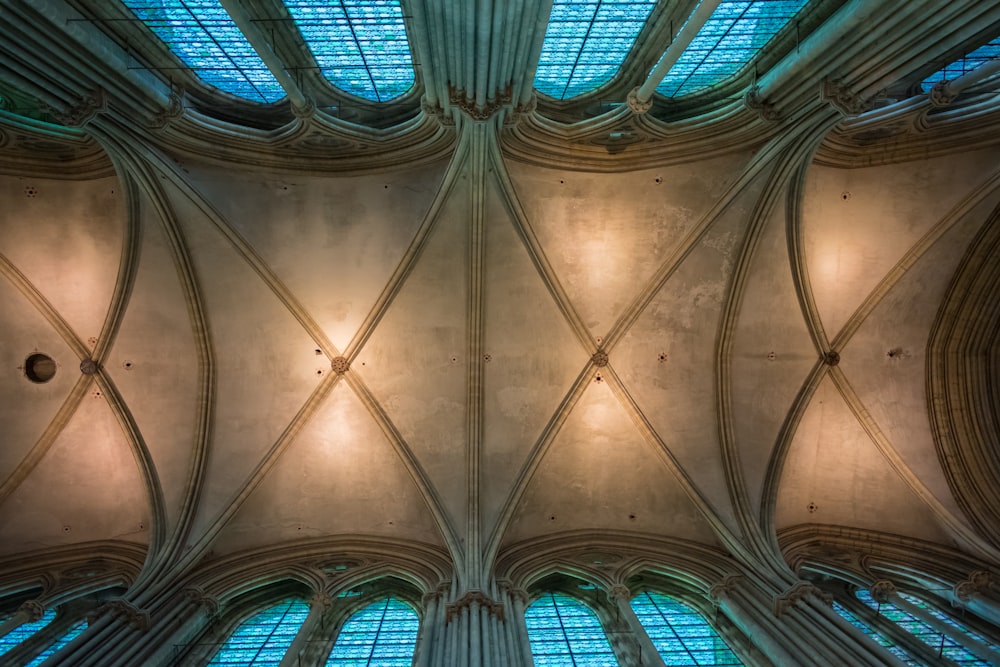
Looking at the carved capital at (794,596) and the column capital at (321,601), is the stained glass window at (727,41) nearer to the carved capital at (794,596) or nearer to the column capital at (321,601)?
the carved capital at (794,596)

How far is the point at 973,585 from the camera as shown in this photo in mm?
10852

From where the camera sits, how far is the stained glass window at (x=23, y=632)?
1036 centimetres

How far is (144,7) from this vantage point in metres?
9.75

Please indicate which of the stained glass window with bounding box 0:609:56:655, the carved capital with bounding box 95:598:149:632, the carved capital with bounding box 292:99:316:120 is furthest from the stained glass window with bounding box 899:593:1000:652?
the stained glass window with bounding box 0:609:56:655

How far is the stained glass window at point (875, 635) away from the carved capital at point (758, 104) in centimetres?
794

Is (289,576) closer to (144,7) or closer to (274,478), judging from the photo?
(274,478)

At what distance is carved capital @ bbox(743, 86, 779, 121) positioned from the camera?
1044 cm

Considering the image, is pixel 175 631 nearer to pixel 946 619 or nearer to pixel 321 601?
pixel 321 601

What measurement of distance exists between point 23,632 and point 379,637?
595 centimetres

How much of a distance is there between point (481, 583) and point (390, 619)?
5.88ft

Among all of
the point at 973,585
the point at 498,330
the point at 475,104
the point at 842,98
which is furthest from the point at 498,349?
the point at 973,585

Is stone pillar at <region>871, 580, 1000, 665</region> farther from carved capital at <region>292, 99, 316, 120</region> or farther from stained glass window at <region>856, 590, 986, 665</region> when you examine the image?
carved capital at <region>292, 99, 316, 120</region>

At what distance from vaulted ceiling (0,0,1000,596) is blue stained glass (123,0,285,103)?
402 millimetres

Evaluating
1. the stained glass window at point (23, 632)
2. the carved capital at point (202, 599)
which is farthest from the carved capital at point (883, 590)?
the stained glass window at point (23, 632)
